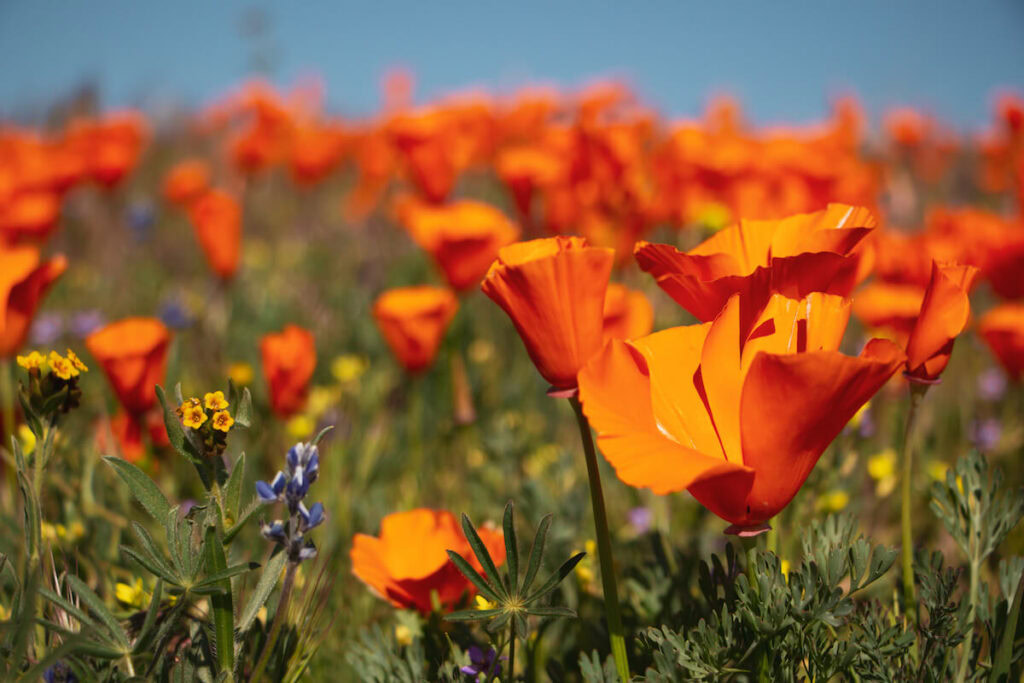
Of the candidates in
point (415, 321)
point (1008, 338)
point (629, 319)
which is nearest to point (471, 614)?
point (629, 319)

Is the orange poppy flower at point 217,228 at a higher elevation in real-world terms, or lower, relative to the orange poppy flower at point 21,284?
lower

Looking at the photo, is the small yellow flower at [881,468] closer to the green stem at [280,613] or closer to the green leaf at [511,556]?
the green leaf at [511,556]

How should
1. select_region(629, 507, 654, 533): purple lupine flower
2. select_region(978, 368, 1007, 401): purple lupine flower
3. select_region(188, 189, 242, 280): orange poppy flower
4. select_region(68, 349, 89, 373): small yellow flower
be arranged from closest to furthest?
1. select_region(68, 349, 89, 373): small yellow flower
2. select_region(629, 507, 654, 533): purple lupine flower
3. select_region(978, 368, 1007, 401): purple lupine flower
4. select_region(188, 189, 242, 280): orange poppy flower

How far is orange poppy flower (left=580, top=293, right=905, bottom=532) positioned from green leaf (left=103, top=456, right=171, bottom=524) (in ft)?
1.43

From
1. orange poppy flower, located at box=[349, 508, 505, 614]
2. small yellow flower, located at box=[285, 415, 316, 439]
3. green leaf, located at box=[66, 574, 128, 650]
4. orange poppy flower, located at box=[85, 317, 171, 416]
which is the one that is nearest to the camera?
green leaf, located at box=[66, 574, 128, 650]

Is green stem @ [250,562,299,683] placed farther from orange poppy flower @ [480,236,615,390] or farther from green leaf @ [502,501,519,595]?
orange poppy flower @ [480,236,615,390]

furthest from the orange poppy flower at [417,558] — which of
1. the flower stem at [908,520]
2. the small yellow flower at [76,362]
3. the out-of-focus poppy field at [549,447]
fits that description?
the flower stem at [908,520]

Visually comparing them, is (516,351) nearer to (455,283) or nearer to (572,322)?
(455,283)

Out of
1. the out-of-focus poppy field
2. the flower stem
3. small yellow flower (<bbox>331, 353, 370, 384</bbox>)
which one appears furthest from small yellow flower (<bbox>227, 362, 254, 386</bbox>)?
the flower stem

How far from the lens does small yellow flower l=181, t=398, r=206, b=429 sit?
717mm

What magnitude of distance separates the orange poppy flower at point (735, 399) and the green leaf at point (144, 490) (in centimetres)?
44

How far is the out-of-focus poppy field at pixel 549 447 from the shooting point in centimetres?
74

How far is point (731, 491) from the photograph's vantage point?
2.25 ft

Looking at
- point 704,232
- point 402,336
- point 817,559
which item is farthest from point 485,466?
point 704,232
